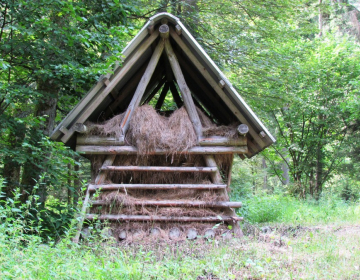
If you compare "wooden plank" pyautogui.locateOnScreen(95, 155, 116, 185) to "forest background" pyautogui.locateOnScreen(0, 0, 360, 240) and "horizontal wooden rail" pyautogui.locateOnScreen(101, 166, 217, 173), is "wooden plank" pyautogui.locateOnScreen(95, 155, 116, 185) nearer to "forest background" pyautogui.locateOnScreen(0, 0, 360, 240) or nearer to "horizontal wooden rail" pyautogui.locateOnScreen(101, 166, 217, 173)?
"horizontal wooden rail" pyautogui.locateOnScreen(101, 166, 217, 173)

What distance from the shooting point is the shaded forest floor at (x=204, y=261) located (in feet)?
10.4

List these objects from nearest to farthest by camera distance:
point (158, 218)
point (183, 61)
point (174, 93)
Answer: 1. point (158, 218)
2. point (183, 61)
3. point (174, 93)

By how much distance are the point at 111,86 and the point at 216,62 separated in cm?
591

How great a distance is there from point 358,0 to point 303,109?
13059 mm

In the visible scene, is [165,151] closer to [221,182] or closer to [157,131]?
[157,131]

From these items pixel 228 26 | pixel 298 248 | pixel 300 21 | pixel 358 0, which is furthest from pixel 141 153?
pixel 358 0

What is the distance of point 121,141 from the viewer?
636cm

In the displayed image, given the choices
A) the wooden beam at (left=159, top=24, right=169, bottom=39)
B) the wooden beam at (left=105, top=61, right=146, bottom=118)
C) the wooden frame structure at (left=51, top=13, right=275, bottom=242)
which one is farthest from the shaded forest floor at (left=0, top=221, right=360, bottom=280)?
the wooden beam at (left=159, top=24, right=169, bottom=39)

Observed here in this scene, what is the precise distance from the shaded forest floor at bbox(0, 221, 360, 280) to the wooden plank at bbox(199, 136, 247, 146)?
79.0 inches

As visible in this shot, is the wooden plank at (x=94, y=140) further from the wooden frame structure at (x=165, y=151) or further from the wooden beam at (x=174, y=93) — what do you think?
the wooden beam at (x=174, y=93)

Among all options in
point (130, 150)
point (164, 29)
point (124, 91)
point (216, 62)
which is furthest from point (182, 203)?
point (216, 62)

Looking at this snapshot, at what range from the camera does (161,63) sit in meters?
8.74

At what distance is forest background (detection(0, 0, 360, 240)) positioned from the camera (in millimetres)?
5984

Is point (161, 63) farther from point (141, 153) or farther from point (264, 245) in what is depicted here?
point (264, 245)
